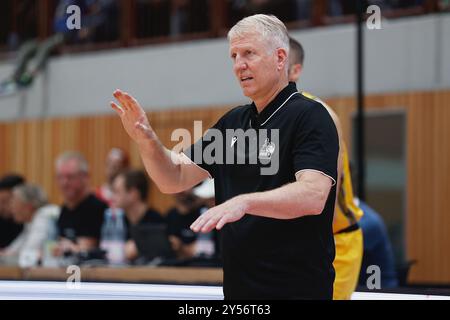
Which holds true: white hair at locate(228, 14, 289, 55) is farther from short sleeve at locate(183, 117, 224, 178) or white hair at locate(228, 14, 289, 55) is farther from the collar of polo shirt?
short sleeve at locate(183, 117, 224, 178)

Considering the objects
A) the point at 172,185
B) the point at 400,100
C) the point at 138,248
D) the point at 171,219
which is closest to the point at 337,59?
the point at 400,100

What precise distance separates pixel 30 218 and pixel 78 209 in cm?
68

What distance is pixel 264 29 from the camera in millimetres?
2553

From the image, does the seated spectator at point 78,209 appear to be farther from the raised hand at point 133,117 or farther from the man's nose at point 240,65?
the man's nose at point 240,65

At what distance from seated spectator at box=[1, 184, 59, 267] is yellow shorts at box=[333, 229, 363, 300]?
10.7 feet

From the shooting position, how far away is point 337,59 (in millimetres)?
9367

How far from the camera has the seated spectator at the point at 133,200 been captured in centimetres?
631

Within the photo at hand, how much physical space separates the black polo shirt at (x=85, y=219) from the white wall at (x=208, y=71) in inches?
139

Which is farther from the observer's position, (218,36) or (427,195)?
(218,36)

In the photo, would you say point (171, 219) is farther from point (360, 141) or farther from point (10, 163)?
point (10, 163)

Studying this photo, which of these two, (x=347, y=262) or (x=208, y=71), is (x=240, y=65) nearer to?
(x=347, y=262)

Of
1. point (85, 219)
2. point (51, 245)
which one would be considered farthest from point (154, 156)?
point (85, 219)
